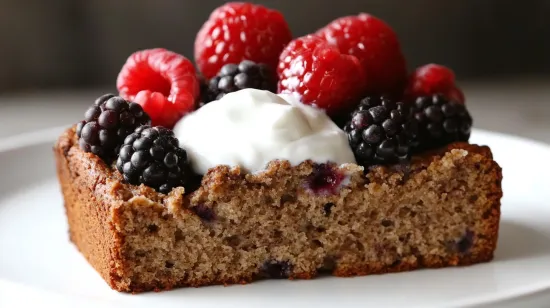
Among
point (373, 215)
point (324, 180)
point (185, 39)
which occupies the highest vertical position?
point (324, 180)

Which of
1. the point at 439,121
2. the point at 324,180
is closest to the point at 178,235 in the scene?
the point at 324,180

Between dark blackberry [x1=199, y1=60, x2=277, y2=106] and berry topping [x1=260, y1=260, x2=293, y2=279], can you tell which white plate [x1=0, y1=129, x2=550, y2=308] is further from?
dark blackberry [x1=199, y1=60, x2=277, y2=106]

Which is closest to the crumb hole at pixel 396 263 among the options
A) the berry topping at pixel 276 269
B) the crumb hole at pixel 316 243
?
the crumb hole at pixel 316 243

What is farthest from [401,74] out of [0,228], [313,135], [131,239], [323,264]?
[0,228]

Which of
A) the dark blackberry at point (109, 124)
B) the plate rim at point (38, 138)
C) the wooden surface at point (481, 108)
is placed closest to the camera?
the dark blackberry at point (109, 124)

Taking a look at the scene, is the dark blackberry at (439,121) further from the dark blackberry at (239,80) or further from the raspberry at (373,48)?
the dark blackberry at (239,80)

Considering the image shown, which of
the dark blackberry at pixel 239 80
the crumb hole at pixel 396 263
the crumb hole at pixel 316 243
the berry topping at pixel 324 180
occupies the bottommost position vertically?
the crumb hole at pixel 396 263

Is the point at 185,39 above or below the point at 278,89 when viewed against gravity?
below

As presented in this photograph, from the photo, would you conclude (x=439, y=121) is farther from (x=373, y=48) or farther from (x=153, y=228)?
(x=153, y=228)
